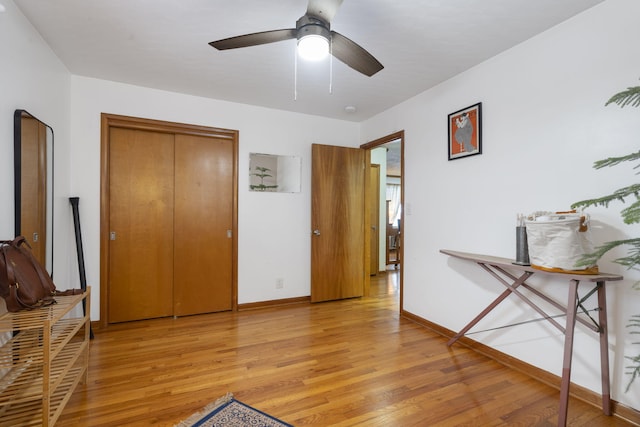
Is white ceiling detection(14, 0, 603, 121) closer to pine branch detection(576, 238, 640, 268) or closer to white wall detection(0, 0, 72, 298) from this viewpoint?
white wall detection(0, 0, 72, 298)

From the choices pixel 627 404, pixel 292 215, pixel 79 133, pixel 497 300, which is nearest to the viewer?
pixel 627 404

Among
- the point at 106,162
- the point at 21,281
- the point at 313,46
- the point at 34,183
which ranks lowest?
the point at 21,281

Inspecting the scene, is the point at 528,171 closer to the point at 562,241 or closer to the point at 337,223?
the point at 562,241

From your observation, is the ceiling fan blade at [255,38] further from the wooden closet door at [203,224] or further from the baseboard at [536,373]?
the baseboard at [536,373]

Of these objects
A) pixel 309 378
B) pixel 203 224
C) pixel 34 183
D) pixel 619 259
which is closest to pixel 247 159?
pixel 203 224

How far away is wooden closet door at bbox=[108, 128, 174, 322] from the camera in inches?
123

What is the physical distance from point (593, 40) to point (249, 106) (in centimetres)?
312

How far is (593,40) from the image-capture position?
187cm

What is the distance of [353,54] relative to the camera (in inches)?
71.9

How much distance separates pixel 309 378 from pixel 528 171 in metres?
2.20

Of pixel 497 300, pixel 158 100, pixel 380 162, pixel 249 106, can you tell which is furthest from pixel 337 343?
pixel 380 162

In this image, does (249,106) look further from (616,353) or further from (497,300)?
(616,353)

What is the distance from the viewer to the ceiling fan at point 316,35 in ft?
5.17

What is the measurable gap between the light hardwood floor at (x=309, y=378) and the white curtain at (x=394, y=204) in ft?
15.5
